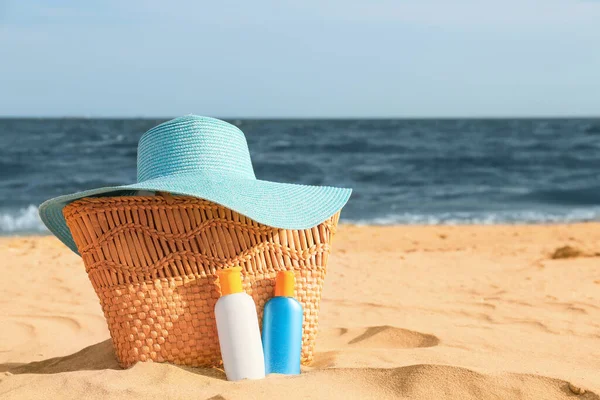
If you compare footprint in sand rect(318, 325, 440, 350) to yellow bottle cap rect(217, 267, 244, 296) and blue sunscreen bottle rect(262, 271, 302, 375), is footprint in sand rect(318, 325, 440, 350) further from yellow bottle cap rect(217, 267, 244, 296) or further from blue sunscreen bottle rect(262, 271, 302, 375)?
yellow bottle cap rect(217, 267, 244, 296)

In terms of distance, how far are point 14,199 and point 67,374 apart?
1046 cm

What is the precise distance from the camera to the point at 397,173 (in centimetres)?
1616

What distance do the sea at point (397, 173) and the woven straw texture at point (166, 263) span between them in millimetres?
7336

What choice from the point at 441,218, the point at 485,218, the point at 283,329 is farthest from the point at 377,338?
the point at 485,218

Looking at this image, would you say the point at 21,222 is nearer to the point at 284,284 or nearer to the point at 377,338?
the point at 377,338

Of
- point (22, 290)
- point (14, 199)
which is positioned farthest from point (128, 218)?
point (14, 199)

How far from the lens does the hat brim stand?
2395 millimetres

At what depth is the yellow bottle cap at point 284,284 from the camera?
2531 millimetres

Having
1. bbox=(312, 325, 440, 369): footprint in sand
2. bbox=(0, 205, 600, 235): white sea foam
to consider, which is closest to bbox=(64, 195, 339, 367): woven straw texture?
bbox=(312, 325, 440, 369): footprint in sand

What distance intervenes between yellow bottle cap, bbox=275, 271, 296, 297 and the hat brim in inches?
7.3

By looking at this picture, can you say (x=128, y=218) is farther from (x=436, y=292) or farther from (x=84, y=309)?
(x=436, y=292)

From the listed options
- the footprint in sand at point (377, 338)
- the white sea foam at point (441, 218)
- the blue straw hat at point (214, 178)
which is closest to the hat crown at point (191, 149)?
the blue straw hat at point (214, 178)

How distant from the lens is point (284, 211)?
2.57 metres

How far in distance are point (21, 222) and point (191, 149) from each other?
799 centimetres
